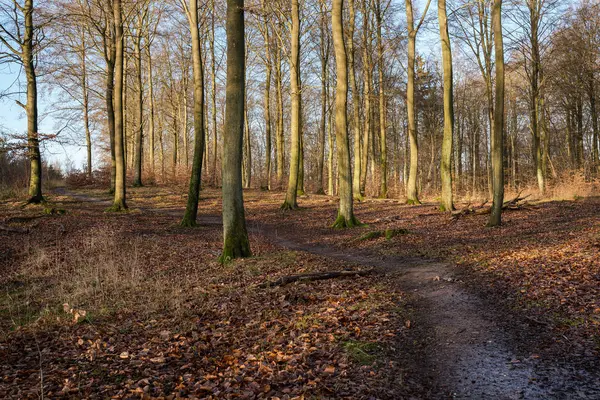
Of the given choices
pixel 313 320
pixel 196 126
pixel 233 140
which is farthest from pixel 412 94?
pixel 313 320

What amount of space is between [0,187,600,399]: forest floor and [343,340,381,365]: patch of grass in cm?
2

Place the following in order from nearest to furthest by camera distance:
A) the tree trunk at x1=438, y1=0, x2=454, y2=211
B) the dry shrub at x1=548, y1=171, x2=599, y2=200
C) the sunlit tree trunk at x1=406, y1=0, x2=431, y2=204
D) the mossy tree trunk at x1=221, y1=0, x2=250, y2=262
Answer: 1. the mossy tree trunk at x1=221, y1=0, x2=250, y2=262
2. the tree trunk at x1=438, y1=0, x2=454, y2=211
3. the sunlit tree trunk at x1=406, y1=0, x2=431, y2=204
4. the dry shrub at x1=548, y1=171, x2=599, y2=200

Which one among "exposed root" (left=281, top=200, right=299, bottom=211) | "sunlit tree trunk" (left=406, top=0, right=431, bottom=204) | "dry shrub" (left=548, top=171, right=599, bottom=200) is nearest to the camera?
"sunlit tree trunk" (left=406, top=0, right=431, bottom=204)

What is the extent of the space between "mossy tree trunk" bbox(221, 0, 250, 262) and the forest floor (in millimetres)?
732

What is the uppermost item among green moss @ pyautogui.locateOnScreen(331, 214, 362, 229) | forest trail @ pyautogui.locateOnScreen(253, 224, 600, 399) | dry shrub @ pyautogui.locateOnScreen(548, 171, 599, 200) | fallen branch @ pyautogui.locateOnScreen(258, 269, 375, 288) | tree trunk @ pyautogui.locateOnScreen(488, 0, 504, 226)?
tree trunk @ pyautogui.locateOnScreen(488, 0, 504, 226)

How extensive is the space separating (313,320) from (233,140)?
212 inches

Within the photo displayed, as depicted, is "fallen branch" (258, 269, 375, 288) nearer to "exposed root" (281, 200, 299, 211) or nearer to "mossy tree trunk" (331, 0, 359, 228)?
"mossy tree trunk" (331, 0, 359, 228)

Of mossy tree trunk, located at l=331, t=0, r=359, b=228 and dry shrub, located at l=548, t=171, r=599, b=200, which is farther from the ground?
mossy tree trunk, located at l=331, t=0, r=359, b=228

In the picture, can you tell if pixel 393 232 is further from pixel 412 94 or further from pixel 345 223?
pixel 412 94

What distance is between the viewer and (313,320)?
5535 millimetres

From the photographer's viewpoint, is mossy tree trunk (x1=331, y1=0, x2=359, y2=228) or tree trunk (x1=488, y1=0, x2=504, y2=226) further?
mossy tree trunk (x1=331, y1=0, x2=359, y2=228)

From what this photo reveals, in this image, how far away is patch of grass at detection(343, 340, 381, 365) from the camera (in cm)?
439

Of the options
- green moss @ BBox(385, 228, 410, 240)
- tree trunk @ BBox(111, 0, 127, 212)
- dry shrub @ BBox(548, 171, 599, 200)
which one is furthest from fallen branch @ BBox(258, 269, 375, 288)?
dry shrub @ BBox(548, 171, 599, 200)

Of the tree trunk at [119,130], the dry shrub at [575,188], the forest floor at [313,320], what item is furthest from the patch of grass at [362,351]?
the dry shrub at [575,188]
